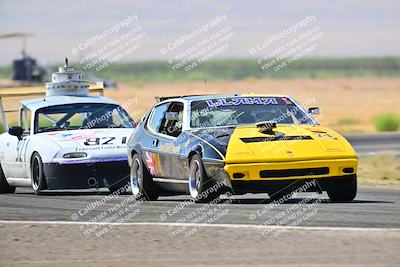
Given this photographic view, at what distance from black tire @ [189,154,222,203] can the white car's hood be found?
3.18m

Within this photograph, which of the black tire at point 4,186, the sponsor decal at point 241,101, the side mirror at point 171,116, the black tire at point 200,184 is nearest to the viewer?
the black tire at point 200,184

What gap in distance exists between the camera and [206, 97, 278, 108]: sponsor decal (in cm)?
1552

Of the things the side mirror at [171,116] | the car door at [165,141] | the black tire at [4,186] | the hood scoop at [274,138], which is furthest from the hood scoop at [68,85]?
the hood scoop at [274,138]

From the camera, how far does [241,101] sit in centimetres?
1561

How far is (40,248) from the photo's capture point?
10.9 meters

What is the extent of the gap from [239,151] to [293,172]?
26.3 inches

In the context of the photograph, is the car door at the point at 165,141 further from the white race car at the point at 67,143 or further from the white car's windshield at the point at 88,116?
the white car's windshield at the point at 88,116

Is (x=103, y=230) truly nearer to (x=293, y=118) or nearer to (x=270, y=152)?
(x=270, y=152)

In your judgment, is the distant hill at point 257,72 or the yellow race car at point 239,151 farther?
the distant hill at point 257,72

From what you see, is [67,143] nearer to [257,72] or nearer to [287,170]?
[287,170]

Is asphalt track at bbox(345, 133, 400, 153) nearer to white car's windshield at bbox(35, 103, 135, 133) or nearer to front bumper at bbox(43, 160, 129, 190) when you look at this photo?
white car's windshield at bbox(35, 103, 135, 133)

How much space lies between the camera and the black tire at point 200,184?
46.5ft

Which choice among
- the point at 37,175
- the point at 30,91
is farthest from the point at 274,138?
the point at 30,91

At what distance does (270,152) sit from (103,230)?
2862 mm
